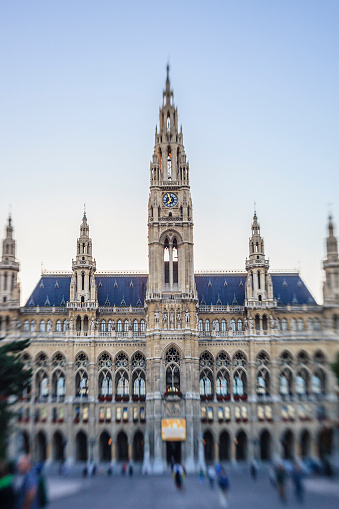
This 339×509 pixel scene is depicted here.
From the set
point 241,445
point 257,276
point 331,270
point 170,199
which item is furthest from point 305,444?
point 170,199

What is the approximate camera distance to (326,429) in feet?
68.6

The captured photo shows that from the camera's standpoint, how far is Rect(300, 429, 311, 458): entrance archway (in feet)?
76.9

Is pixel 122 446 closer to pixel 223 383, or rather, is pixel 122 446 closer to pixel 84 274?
pixel 223 383

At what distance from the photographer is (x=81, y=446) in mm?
62469

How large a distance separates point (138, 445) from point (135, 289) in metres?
20.7

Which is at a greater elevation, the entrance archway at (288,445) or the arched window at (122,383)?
the entrance archway at (288,445)

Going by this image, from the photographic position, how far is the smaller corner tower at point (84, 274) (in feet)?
223

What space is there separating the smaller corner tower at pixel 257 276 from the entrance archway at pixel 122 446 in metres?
22.4

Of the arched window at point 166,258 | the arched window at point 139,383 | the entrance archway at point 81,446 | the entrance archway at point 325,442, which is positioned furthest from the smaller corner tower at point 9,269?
the entrance archway at point 325,442

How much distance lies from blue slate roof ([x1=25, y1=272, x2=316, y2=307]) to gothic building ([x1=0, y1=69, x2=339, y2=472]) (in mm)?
179

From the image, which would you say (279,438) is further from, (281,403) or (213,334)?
(213,334)

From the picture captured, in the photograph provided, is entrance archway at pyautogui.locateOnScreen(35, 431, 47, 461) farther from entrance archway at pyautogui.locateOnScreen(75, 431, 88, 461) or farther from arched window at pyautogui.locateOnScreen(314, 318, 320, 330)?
entrance archway at pyautogui.locateOnScreen(75, 431, 88, 461)

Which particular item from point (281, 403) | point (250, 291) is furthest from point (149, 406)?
point (281, 403)

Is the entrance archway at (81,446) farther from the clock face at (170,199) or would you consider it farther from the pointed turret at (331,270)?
the pointed turret at (331,270)
